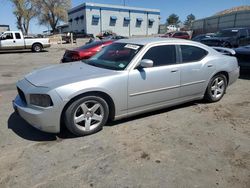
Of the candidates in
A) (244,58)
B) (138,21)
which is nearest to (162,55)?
(244,58)

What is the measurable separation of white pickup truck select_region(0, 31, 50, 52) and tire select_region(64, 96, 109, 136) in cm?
1895


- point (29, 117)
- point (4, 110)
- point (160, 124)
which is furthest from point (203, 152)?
point (4, 110)

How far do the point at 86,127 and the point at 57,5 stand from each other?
2287 inches

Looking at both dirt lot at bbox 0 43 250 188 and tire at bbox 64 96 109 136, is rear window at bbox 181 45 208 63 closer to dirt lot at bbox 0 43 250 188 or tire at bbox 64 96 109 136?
dirt lot at bbox 0 43 250 188

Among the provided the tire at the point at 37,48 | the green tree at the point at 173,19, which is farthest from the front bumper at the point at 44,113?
the green tree at the point at 173,19

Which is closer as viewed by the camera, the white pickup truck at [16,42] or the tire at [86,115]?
the tire at [86,115]

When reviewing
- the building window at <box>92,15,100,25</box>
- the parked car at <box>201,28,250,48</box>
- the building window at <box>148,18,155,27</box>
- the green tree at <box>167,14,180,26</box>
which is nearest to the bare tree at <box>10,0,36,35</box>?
the building window at <box>92,15,100,25</box>

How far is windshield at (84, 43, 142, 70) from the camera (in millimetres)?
4297

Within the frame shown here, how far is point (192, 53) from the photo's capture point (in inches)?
197

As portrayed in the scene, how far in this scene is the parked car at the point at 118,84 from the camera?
3.62 meters

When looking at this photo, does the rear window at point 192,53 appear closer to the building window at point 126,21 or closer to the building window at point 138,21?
the building window at point 126,21

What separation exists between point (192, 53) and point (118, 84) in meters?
1.94

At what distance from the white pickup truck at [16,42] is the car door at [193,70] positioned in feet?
61.3

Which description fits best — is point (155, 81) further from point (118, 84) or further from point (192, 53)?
point (192, 53)
